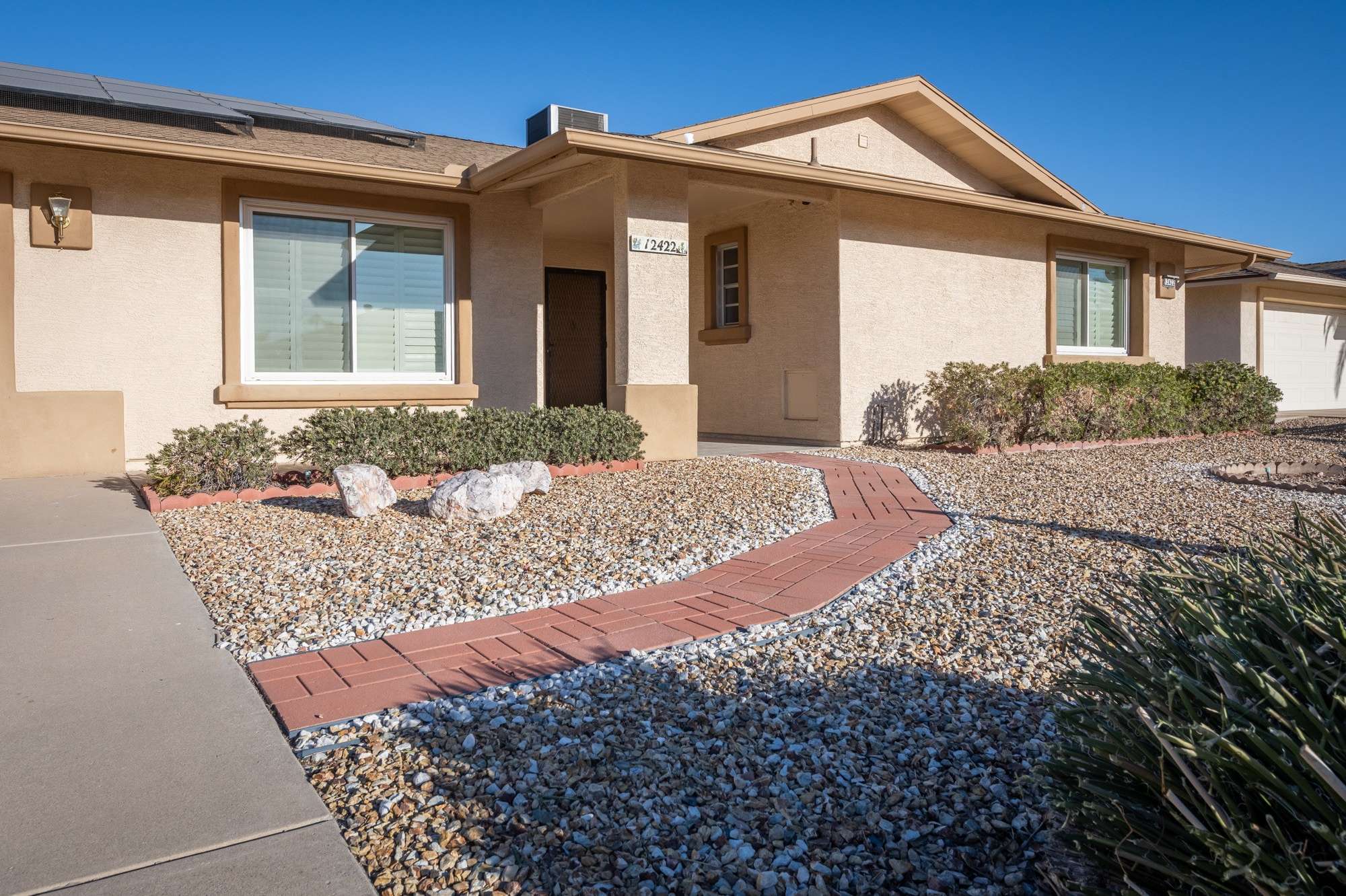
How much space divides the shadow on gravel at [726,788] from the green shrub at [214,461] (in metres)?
4.90

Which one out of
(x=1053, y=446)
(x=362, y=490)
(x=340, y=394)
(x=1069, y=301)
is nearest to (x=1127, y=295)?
(x=1069, y=301)

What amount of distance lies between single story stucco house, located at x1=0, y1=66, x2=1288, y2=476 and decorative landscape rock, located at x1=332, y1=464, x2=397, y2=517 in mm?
3233

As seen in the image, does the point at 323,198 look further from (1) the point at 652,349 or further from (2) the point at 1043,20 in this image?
(2) the point at 1043,20

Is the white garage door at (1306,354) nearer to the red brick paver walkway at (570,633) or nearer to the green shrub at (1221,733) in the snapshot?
→ the red brick paver walkway at (570,633)

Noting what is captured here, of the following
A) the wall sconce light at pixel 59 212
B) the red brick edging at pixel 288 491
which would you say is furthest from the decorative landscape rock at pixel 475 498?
the wall sconce light at pixel 59 212

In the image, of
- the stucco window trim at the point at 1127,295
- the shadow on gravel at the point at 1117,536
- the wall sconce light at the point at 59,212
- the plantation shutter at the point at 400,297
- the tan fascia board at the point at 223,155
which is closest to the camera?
the shadow on gravel at the point at 1117,536

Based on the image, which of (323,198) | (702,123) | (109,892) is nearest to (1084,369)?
(702,123)

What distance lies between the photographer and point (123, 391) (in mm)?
8812

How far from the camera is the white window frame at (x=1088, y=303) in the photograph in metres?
14.1

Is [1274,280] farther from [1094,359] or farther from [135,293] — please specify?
[135,293]

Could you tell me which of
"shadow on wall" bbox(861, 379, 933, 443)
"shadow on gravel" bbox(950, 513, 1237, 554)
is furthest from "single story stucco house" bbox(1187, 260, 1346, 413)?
"shadow on gravel" bbox(950, 513, 1237, 554)

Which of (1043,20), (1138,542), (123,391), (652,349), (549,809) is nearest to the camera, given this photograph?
(549,809)

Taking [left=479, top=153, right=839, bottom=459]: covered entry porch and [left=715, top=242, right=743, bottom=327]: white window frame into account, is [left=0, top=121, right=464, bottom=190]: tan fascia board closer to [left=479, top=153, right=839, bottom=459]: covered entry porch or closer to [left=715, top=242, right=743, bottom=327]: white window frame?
[left=479, top=153, right=839, bottom=459]: covered entry porch

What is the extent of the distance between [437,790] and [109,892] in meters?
0.83
